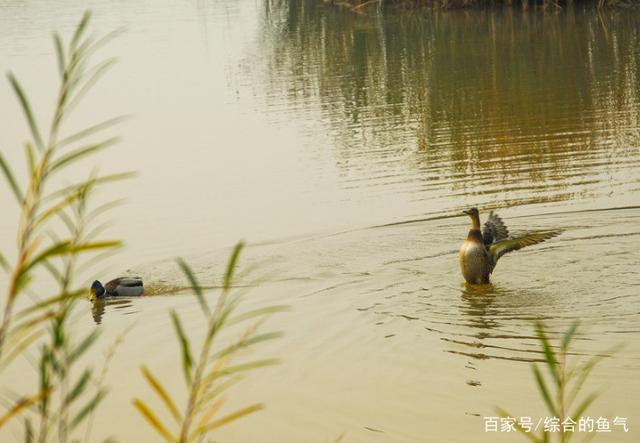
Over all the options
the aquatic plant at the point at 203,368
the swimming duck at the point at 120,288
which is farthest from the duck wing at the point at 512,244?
the aquatic plant at the point at 203,368

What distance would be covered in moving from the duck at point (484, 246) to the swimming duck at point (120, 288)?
3.01 m

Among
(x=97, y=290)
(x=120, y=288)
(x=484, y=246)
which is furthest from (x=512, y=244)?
(x=97, y=290)

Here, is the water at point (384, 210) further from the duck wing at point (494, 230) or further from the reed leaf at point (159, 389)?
the reed leaf at point (159, 389)

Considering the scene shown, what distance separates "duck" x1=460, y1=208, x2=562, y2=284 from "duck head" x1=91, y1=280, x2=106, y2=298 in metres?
3.38

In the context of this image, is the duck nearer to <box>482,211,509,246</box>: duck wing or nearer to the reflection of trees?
<box>482,211,509,246</box>: duck wing

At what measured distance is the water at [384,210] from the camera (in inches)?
298

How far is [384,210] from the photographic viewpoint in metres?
12.4

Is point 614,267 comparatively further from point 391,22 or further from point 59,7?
point 59,7

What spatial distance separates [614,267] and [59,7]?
4052 cm

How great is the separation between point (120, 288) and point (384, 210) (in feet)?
10.9

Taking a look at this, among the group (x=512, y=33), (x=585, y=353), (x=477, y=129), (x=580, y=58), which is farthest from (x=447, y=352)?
(x=512, y=33)

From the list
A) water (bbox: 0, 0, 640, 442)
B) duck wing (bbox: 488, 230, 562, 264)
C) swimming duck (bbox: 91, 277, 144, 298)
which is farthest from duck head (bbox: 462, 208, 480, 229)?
swimming duck (bbox: 91, 277, 144, 298)

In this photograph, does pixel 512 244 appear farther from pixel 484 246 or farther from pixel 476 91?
pixel 476 91

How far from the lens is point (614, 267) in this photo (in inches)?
381
